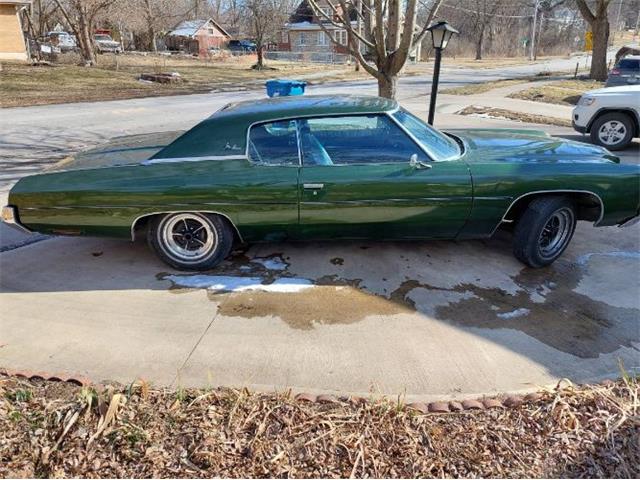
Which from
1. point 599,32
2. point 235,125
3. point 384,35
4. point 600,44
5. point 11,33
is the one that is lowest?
point 235,125

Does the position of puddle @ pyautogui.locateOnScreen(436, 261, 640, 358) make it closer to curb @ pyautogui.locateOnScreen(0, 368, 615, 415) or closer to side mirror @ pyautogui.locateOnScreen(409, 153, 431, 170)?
curb @ pyautogui.locateOnScreen(0, 368, 615, 415)

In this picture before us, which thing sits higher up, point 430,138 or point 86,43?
point 86,43

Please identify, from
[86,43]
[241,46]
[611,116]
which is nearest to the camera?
[611,116]

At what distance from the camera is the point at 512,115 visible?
13.3 meters

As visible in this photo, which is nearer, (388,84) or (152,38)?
(388,84)

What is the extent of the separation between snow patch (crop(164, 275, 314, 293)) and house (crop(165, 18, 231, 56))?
54.5 m

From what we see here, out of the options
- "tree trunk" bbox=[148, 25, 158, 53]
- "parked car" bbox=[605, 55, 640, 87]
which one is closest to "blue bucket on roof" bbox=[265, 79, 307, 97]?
"parked car" bbox=[605, 55, 640, 87]

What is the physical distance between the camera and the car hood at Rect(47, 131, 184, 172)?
4031 mm

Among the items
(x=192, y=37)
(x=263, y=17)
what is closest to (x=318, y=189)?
(x=263, y=17)

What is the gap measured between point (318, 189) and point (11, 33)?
1313 inches

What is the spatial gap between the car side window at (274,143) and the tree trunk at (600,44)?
24.9 meters

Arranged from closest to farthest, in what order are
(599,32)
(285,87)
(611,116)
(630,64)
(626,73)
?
(611,116), (285,87), (626,73), (630,64), (599,32)

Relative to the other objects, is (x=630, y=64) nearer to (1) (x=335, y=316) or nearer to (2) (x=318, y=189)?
(2) (x=318, y=189)

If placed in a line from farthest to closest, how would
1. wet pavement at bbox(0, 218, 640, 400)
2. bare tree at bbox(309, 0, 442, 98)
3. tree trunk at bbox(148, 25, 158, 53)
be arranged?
tree trunk at bbox(148, 25, 158, 53)
bare tree at bbox(309, 0, 442, 98)
wet pavement at bbox(0, 218, 640, 400)
